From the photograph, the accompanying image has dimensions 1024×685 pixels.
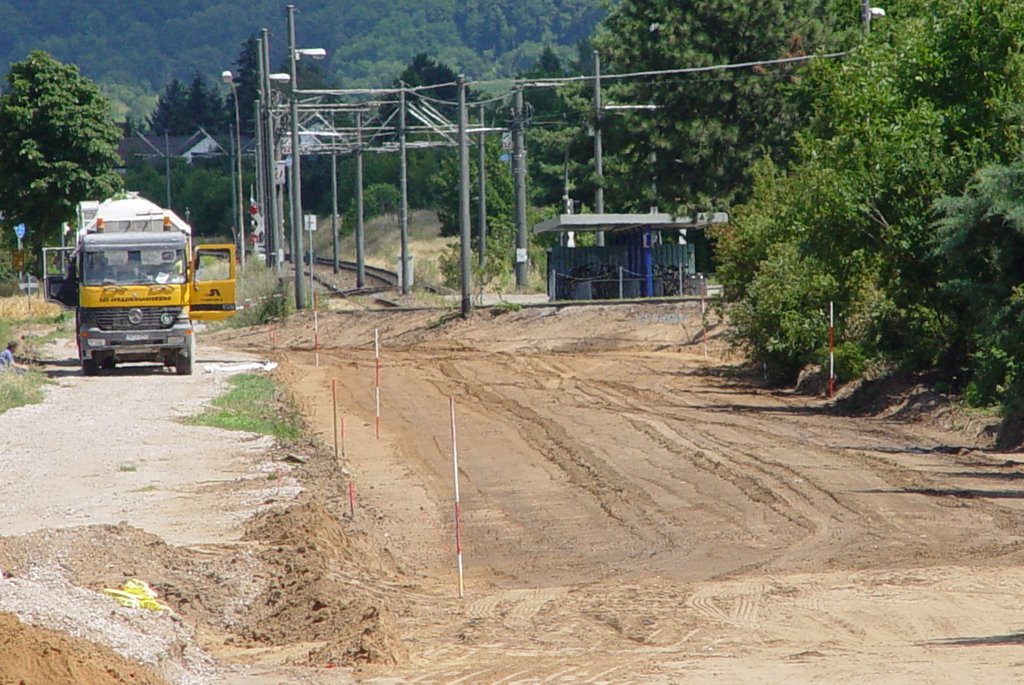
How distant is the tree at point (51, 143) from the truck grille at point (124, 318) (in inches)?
599

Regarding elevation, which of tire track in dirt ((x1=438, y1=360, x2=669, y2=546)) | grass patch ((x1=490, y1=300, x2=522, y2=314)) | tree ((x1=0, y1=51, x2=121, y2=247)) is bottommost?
tire track in dirt ((x1=438, y1=360, x2=669, y2=546))

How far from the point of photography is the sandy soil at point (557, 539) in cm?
1094

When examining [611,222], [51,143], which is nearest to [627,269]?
[611,222]

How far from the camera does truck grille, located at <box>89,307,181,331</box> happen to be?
3438 centimetres

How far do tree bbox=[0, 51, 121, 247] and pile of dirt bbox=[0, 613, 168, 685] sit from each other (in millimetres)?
40420

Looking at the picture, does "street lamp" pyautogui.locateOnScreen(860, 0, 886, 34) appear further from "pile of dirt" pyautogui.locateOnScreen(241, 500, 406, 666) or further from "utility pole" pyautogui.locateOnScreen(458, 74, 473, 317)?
"pile of dirt" pyautogui.locateOnScreen(241, 500, 406, 666)

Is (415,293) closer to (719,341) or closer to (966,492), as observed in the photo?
(719,341)

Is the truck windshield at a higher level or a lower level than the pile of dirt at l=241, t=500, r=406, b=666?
higher

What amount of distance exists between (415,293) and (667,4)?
1464cm

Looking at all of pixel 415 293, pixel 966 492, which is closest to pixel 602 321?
pixel 415 293

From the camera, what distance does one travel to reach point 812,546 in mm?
15172

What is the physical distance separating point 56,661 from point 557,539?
25.2 ft

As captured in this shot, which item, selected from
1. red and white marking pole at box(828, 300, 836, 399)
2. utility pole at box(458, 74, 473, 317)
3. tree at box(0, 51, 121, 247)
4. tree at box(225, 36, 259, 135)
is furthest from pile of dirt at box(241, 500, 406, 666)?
tree at box(225, 36, 259, 135)

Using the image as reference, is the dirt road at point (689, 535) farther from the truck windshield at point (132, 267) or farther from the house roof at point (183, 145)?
the house roof at point (183, 145)
